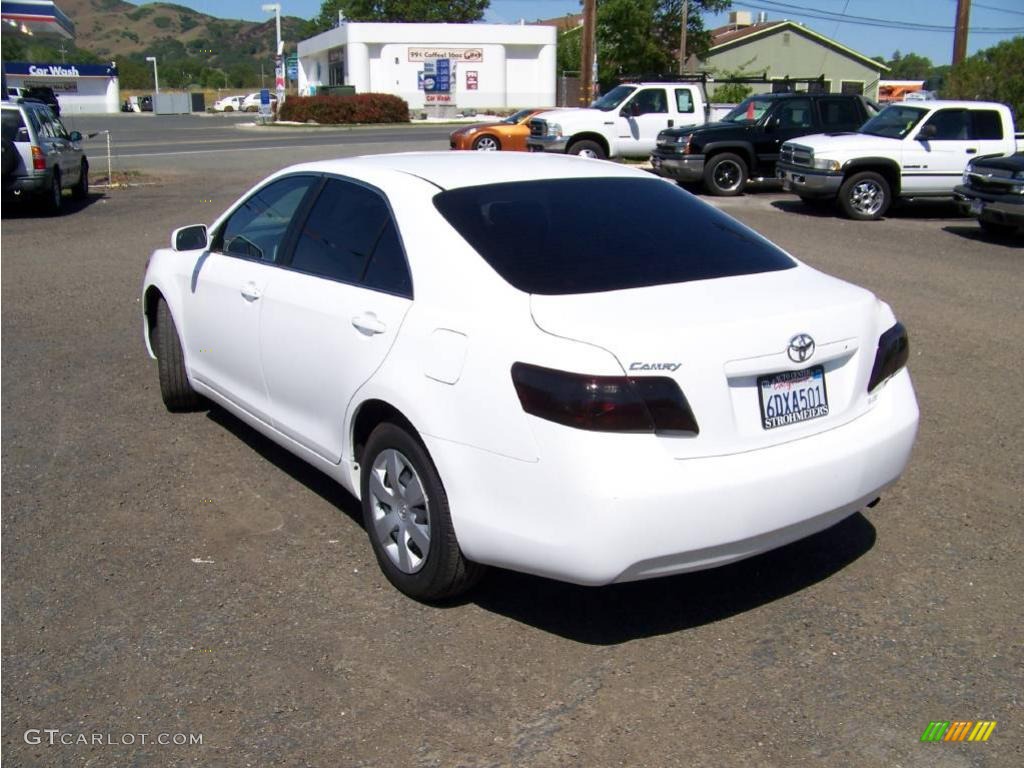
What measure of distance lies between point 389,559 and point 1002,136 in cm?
1603

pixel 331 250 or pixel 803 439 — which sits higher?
pixel 331 250

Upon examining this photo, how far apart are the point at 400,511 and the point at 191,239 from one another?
2.49 m

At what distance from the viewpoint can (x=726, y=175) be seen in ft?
66.7

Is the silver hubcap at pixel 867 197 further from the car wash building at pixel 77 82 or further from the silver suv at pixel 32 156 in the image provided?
the car wash building at pixel 77 82

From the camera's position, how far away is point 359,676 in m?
3.77

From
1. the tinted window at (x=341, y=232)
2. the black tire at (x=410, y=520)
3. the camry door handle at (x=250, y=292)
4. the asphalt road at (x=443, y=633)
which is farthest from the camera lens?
the camry door handle at (x=250, y=292)

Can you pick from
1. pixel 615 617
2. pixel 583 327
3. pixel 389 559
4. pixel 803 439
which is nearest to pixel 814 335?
pixel 803 439

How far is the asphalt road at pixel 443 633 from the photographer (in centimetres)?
342

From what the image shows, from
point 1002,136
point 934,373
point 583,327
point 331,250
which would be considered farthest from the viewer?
point 1002,136

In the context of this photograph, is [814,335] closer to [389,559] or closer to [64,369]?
[389,559]

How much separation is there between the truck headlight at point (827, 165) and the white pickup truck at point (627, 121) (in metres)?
6.34

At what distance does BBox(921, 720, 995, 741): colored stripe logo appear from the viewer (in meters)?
3.43

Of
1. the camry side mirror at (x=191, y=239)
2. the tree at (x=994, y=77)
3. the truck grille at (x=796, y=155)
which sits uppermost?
the tree at (x=994, y=77)

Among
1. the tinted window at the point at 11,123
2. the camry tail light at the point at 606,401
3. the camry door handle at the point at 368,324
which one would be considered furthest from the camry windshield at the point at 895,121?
the camry tail light at the point at 606,401
